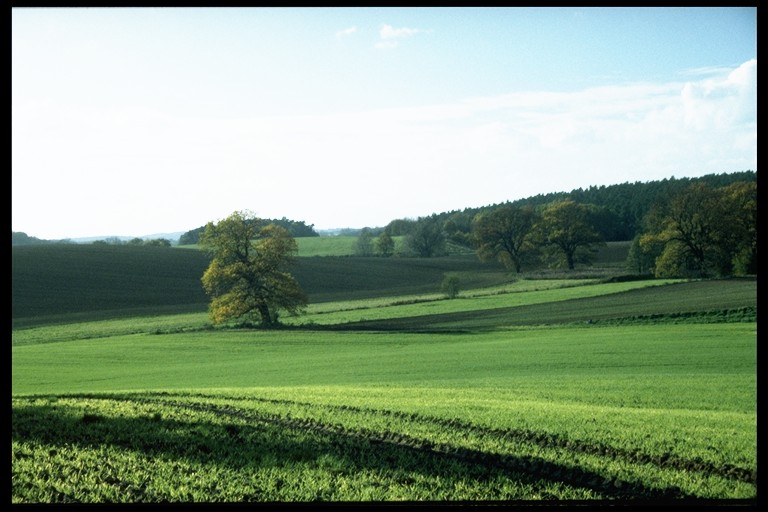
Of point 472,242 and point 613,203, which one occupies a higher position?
point 613,203

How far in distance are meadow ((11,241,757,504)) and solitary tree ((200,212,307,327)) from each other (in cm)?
113

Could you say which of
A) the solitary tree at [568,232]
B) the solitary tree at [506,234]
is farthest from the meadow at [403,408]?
the solitary tree at [568,232]

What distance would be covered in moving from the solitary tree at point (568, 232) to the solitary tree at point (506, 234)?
83 cm

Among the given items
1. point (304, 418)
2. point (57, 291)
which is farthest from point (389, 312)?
point (304, 418)

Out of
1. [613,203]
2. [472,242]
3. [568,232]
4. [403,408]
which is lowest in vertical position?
[403,408]

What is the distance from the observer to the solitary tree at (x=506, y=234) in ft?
109

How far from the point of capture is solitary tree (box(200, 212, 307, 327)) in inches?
1056

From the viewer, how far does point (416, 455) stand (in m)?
8.02

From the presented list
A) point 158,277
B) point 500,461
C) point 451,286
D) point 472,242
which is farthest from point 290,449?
point 158,277

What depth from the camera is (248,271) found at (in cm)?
2823

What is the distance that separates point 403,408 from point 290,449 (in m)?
2.77

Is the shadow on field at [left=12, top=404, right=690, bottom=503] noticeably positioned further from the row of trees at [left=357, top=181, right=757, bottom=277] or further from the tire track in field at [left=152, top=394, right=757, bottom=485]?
the row of trees at [left=357, top=181, right=757, bottom=277]

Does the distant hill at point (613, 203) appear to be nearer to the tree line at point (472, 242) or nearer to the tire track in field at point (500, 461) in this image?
the tree line at point (472, 242)

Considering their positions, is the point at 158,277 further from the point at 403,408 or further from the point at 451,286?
the point at 403,408
